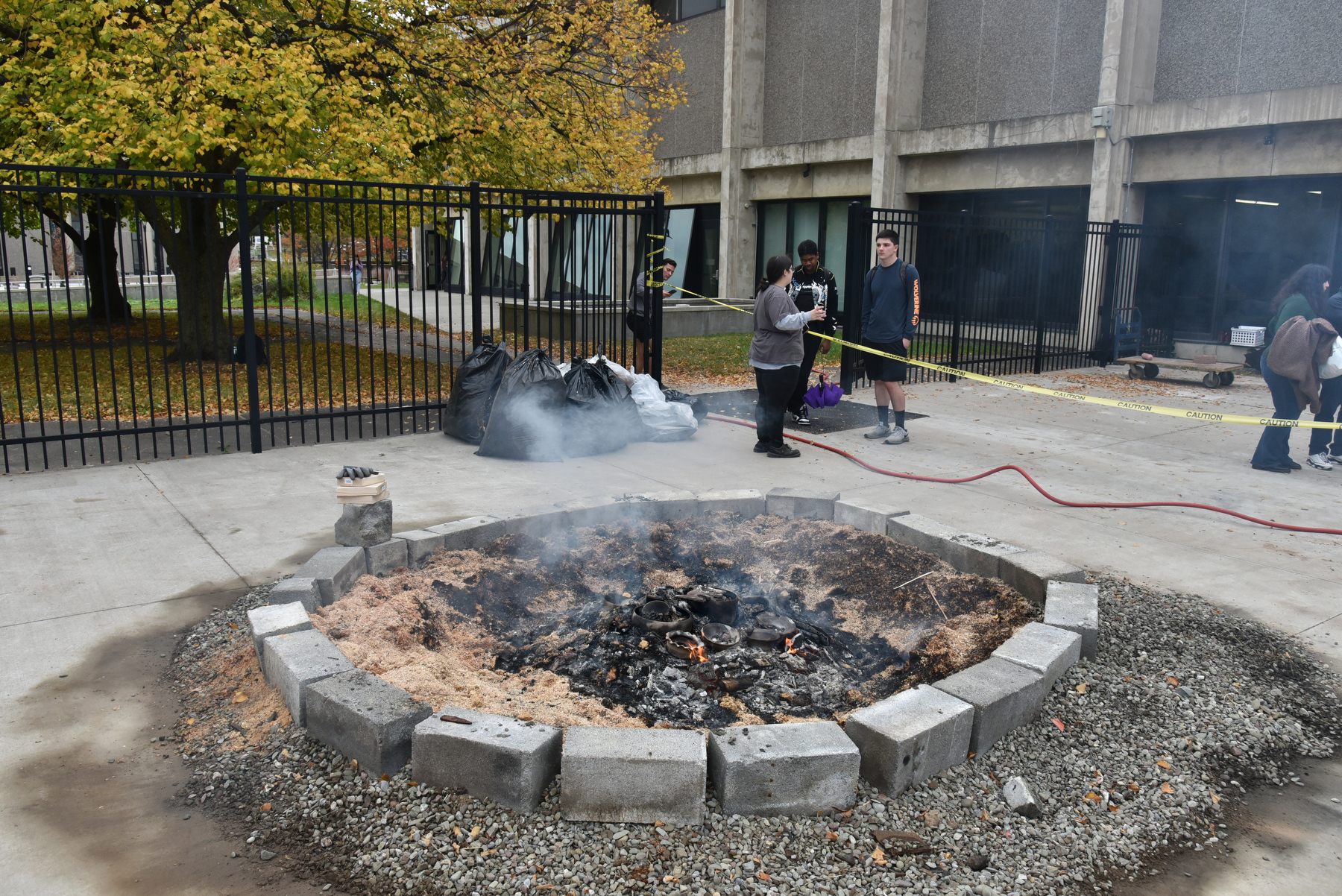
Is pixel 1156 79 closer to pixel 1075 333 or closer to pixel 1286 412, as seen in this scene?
pixel 1075 333

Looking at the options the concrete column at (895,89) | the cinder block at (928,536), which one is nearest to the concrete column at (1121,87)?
A: the concrete column at (895,89)

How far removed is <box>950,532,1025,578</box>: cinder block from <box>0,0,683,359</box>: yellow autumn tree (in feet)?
20.8

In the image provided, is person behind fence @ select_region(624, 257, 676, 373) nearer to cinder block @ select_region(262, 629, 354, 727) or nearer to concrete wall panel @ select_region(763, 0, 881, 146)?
cinder block @ select_region(262, 629, 354, 727)

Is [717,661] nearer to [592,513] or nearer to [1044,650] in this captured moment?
[1044,650]

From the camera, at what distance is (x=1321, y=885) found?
2812 millimetres

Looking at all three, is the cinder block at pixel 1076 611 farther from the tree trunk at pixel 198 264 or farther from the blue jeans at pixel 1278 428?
the tree trunk at pixel 198 264

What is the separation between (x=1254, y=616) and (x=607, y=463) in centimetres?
482

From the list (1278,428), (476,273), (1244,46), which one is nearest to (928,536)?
(1278,428)

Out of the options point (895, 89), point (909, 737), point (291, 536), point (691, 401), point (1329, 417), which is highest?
point (895, 89)

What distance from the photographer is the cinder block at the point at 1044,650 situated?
3748mm

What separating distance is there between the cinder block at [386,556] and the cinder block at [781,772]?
95.9 inches

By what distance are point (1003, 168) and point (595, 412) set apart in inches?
509

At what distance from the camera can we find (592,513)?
223 inches

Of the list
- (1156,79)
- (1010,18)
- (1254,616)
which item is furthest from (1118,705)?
(1010,18)
